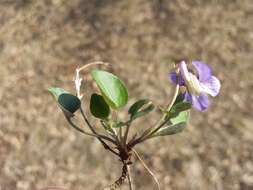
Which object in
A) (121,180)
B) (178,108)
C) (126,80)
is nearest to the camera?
(178,108)

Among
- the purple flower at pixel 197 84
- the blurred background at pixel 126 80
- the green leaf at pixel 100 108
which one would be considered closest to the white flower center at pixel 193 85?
the purple flower at pixel 197 84

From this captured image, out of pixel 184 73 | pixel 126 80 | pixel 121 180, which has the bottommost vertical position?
pixel 126 80

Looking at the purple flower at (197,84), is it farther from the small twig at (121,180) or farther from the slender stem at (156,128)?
the small twig at (121,180)

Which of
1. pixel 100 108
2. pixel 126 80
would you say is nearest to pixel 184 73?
pixel 100 108

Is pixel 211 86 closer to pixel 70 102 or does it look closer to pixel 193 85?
pixel 193 85

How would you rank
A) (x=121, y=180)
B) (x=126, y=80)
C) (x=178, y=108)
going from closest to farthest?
(x=178, y=108) → (x=121, y=180) → (x=126, y=80)

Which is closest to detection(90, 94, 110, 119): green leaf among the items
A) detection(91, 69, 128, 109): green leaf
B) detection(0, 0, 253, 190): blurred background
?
detection(91, 69, 128, 109): green leaf

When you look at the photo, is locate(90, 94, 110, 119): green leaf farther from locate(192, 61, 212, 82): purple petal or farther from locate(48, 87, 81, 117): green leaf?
locate(192, 61, 212, 82): purple petal
